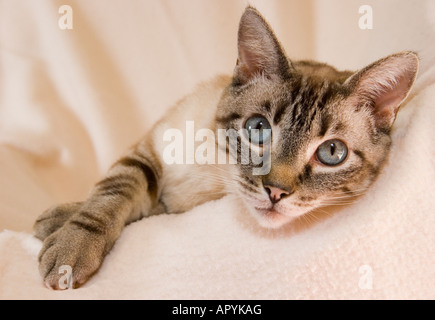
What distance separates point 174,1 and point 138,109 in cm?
50

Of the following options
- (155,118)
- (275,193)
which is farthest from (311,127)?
(155,118)

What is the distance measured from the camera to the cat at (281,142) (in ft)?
3.58

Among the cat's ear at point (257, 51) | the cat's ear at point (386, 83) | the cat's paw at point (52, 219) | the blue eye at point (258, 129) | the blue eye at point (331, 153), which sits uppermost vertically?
the cat's ear at point (257, 51)

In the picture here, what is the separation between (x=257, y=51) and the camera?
4.12ft

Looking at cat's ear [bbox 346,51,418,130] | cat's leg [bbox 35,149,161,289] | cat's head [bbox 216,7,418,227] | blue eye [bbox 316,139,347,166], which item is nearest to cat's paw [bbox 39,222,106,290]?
cat's leg [bbox 35,149,161,289]

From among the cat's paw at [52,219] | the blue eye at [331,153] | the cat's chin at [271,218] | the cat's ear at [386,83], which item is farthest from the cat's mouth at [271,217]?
the cat's paw at [52,219]

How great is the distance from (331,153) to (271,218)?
229 millimetres

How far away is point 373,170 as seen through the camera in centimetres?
117

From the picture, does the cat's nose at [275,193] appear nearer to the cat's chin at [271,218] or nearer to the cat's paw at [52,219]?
the cat's chin at [271,218]

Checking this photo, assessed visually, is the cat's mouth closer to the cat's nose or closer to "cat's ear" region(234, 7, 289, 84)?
the cat's nose

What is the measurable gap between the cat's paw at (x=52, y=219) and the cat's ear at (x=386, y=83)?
2.95 feet

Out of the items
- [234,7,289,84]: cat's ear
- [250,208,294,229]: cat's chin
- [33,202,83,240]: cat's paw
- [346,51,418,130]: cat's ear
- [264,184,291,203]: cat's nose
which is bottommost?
[33,202,83,240]: cat's paw

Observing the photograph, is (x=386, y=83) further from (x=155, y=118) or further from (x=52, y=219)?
(x=155, y=118)

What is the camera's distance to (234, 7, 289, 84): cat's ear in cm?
118
